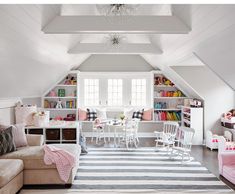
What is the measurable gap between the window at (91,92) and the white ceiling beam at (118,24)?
5.07 metres

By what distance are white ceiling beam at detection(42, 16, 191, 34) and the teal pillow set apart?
1.79 meters

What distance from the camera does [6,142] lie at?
4.11 meters

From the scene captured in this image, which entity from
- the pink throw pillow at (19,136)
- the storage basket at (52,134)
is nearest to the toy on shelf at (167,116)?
the storage basket at (52,134)

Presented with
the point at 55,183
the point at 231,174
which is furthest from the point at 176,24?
the point at 55,183

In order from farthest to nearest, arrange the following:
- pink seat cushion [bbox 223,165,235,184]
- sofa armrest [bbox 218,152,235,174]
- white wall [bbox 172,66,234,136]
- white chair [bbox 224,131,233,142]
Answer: white wall [bbox 172,66,234,136] < white chair [bbox 224,131,233,142] < sofa armrest [bbox 218,152,235,174] < pink seat cushion [bbox 223,165,235,184]

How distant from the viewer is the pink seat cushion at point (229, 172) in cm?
419

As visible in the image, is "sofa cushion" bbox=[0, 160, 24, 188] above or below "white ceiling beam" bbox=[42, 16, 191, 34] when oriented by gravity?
below

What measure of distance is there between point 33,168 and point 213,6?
3.24m

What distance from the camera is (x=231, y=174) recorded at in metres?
4.22

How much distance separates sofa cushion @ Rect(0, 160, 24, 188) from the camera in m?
3.24

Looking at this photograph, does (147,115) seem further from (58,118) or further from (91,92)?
(58,118)

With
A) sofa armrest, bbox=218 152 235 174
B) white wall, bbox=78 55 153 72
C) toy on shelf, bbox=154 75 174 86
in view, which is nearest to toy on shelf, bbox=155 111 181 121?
toy on shelf, bbox=154 75 174 86

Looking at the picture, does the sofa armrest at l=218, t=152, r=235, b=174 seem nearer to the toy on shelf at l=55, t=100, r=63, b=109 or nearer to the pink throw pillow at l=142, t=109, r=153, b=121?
the pink throw pillow at l=142, t=109, r=153, b=121

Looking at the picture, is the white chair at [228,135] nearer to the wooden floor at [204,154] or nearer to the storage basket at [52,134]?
the wooden floor at [204,154]
